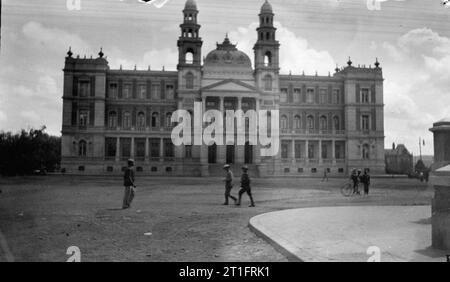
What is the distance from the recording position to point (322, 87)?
159ft

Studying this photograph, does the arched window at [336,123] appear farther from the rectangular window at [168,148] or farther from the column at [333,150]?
the rectangular window at [168,148]

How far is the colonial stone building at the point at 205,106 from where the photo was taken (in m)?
43.8

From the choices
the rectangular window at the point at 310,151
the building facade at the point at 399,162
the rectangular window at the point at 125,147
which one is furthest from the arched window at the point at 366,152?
the rectangular window at the point at 125,147

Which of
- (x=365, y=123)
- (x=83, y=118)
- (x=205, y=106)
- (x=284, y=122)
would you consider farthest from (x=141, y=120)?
(x=365, y=123)

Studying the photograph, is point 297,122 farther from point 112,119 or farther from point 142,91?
point 112,119

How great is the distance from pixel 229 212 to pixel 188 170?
3012 centimetres

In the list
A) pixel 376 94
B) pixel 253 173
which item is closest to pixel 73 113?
pixel 253 173

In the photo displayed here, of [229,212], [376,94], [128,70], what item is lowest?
[229,212]

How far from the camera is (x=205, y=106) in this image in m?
46.3

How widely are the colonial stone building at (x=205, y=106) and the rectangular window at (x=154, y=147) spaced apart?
0.11m

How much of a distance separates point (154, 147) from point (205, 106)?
766 cm

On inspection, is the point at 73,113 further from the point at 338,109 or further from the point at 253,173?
the point at 338,109

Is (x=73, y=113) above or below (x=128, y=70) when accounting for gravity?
below
